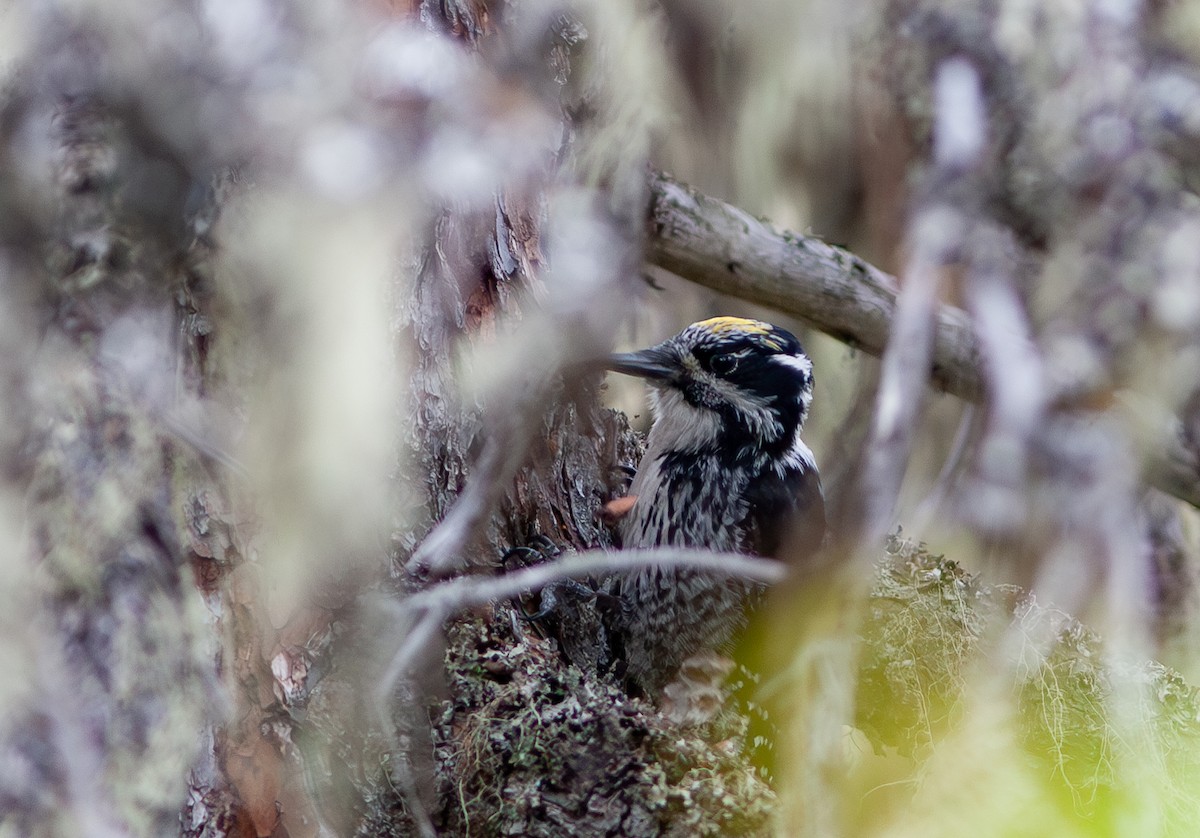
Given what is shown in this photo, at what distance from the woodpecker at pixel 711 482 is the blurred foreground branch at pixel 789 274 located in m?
0.30

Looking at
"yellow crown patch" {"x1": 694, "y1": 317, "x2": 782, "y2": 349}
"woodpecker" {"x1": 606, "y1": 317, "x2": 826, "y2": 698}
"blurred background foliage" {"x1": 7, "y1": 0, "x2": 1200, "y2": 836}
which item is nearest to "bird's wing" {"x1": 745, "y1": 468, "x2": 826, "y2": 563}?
"woodpecker" {"x1": 606, "y1": 317, "x2": 826, "y2": 698}

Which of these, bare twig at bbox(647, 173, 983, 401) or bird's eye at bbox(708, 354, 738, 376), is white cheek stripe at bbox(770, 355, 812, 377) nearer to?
bird's eye at bbox(708, 354, 738, 376)

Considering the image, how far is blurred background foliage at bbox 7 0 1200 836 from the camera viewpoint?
1.85 metres

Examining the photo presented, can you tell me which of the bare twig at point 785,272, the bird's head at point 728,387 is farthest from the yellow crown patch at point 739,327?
the bare twig at point 785,272

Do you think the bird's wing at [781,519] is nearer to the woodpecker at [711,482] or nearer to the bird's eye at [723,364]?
the woodpecker at [711,482]

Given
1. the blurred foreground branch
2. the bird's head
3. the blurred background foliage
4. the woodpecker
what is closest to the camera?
the blurred background foliage

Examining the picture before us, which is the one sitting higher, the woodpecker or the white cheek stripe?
the white cheek stripe

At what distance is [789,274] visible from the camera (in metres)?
2.44

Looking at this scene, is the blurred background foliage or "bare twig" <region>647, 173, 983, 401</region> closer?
the blurred background foliage

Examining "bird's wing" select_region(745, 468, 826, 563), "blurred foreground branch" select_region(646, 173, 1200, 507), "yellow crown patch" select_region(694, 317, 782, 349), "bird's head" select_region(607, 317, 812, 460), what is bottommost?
"bird's wing" select_region(745, 468, 826, 563)

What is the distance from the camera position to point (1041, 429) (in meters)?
2.74

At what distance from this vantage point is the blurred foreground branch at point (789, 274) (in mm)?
2385

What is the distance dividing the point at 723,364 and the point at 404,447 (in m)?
0.99

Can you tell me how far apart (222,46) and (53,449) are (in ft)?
2.69
